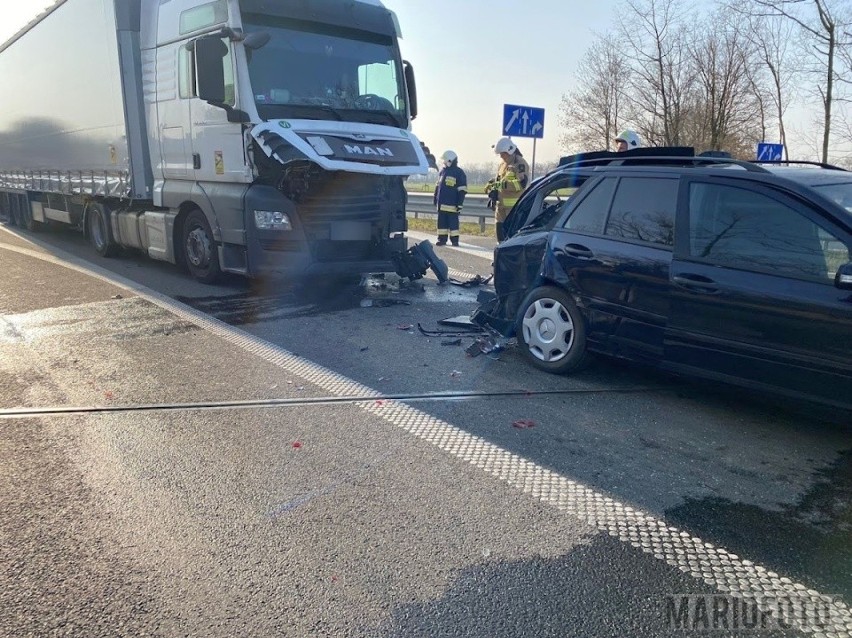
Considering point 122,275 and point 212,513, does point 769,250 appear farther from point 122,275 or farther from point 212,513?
point 122,275

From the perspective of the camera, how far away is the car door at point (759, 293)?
141 inches

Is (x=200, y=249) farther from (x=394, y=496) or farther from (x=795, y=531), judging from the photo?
(x=795, y=531)

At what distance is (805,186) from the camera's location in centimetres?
378

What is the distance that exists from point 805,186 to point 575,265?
1562 millimetres

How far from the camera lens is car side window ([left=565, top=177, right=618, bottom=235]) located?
482 cm

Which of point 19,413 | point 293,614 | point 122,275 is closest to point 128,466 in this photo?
point 19,413

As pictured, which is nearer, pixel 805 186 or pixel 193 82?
pixel 805 186

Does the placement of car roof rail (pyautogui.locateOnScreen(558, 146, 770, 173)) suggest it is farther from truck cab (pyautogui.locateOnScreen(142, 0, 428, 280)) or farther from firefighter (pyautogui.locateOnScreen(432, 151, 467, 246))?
firefighter (pyautogui.locateOnScreen(432, 151, 467, 246))

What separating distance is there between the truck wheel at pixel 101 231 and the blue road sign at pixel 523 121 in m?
7.78

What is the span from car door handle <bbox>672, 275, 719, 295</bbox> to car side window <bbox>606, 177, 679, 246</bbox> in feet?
0.88

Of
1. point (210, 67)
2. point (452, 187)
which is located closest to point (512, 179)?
point (452, 187)

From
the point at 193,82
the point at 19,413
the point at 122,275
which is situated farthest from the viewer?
the point at 122,275

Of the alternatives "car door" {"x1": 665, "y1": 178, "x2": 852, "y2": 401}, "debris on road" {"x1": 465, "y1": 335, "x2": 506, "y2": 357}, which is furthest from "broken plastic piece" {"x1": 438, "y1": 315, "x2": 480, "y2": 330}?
"car door" {"x1": 665, "y1": 178, "x2": 852, "y2": 401}

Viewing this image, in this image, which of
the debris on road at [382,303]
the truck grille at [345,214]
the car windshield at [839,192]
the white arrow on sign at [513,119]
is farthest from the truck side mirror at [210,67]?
the white arrow on sign at [513,119]
